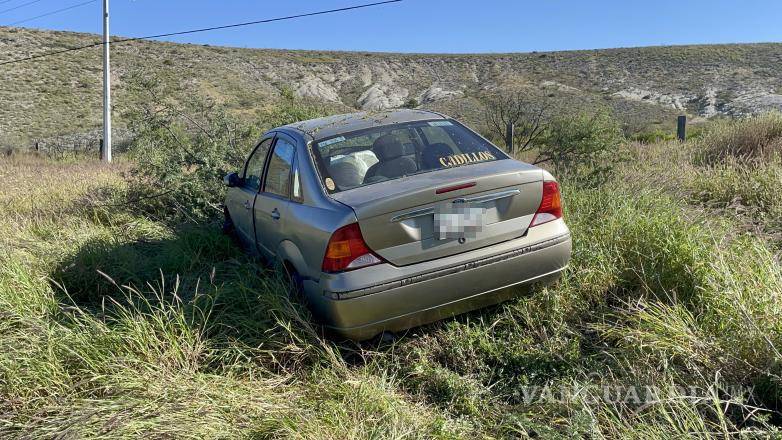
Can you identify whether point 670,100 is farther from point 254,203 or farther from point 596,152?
point 254,203

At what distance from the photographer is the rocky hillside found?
1359 inches

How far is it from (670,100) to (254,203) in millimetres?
39303

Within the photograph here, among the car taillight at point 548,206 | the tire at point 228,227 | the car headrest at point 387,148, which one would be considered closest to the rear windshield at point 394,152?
the car headrest at point 387,148

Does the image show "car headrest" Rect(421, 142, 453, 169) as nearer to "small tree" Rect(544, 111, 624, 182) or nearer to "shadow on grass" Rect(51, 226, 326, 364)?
"shadow on grass" Rect(51, 226, 326, 364)

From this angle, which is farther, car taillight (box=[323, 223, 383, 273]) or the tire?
the tire

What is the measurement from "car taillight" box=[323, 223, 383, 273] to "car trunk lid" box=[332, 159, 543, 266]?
0.13 feet

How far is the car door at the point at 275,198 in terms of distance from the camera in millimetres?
3971

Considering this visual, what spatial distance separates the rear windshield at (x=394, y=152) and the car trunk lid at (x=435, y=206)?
197mm

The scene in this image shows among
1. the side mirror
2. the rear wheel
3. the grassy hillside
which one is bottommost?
the grassy hillside

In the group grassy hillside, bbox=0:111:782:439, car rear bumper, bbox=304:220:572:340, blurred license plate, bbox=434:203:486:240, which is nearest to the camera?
grassy hillside, bbox=0:111:782:439

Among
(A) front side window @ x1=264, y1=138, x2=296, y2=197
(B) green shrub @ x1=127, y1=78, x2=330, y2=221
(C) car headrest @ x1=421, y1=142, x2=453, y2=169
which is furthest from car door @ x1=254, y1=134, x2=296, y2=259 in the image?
(B) green shrub @ x1=127, y1=78, x2=330, y2=221

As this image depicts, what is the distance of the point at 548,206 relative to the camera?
3.57m

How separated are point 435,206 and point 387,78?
51.5m

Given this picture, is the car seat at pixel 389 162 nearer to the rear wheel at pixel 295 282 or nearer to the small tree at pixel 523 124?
the rear wheel at pixel 295 282
